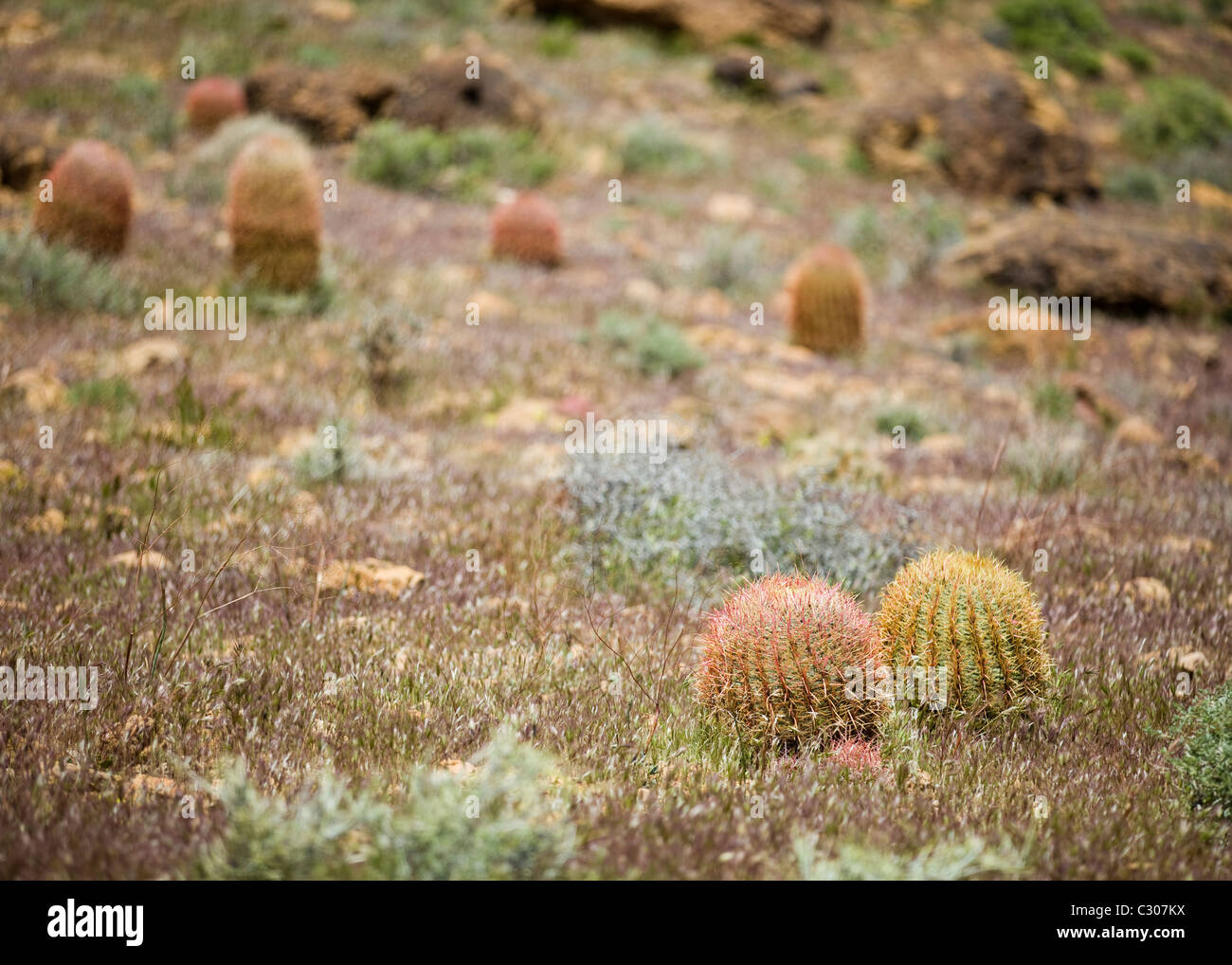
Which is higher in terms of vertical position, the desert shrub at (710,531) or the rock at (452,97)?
the rock at (452,97)

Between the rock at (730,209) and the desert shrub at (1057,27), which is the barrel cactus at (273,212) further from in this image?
the desert shrub at (1057,27)

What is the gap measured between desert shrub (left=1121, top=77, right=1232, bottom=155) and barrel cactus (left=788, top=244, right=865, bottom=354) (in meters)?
15.5

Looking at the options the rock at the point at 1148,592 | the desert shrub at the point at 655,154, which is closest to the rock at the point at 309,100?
the desert shrub at the point at 655,154

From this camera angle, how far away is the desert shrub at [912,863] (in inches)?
81.4

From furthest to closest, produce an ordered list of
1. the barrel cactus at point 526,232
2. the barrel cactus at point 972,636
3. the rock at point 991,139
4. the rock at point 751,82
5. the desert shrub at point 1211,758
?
the rock at point 751,82 < the rock at point 991,139 < the barrel cactus at point 526,232 < the barrel cactus at point 972,636 < the desert shrub at point 1211,758

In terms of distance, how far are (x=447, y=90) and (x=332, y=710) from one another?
14.1 metres

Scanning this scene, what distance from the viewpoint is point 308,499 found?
15.0ft

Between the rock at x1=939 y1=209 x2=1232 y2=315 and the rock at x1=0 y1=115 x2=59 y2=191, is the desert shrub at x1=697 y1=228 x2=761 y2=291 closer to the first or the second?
the rock at x1=939 y1=209 x2=1232 y2=315

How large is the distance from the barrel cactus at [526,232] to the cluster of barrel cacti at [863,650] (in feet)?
26.9

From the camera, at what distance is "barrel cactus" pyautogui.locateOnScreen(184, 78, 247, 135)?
44.6ft

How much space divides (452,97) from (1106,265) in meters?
10.0

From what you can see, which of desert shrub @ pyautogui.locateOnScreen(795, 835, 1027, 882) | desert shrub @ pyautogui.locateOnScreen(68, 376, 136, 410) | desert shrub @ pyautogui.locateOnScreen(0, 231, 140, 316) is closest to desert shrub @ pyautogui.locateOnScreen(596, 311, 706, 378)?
desert shrub @ pyautogui.locateOnScreen(68, 376, 136, 410)

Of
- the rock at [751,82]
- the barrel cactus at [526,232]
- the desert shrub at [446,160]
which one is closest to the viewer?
the barrel cactus at [526,232]

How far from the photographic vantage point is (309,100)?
1418 cm
